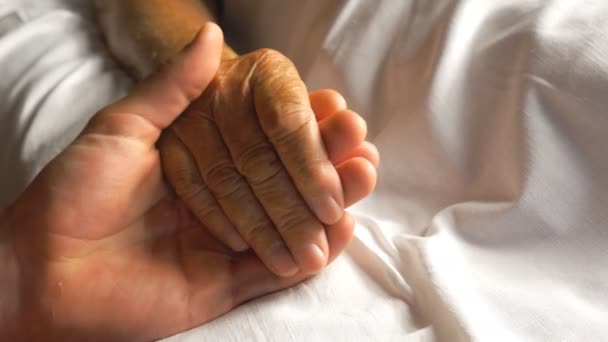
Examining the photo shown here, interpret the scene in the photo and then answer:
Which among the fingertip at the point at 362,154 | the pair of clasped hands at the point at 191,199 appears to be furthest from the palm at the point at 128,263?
the fingertip at the point at 362,154

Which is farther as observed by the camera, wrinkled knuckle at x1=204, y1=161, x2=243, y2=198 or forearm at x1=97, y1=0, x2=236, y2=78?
forearm at x1=97, y1=0, x2=236, y2=78

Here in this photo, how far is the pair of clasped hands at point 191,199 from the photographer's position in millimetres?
559

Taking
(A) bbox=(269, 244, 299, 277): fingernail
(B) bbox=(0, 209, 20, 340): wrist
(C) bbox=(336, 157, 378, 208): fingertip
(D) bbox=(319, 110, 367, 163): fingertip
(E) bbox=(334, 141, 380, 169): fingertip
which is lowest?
(B) bbox=(0, 209, 20, 340): wrist

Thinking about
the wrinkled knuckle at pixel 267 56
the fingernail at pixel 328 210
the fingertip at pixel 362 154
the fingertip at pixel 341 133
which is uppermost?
the wrinkled knuckle at pixel 267 56

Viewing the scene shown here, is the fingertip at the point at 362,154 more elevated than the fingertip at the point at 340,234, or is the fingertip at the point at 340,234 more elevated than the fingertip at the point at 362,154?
the fingertip at the point at 362,154

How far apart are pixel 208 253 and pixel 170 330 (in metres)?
0.08

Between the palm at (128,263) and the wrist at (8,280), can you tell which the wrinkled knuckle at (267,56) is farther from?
the wrist at (8,280)

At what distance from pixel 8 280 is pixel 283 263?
239 mm

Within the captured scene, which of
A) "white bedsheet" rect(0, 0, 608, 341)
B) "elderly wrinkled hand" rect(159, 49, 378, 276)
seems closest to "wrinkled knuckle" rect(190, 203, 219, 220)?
"elderly wrinkled hand" rect(159, 49, 378, 276)

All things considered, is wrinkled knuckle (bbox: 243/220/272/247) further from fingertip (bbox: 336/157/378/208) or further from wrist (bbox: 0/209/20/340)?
wrist (bbox: 0/209/20/340)

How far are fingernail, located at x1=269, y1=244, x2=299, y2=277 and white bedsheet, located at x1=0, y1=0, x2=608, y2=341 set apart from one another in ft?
0.06

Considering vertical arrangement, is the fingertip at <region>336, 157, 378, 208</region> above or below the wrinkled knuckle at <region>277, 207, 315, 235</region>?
above

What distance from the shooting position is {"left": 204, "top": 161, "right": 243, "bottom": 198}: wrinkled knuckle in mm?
607

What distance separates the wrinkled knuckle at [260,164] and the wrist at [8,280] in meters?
0.21
